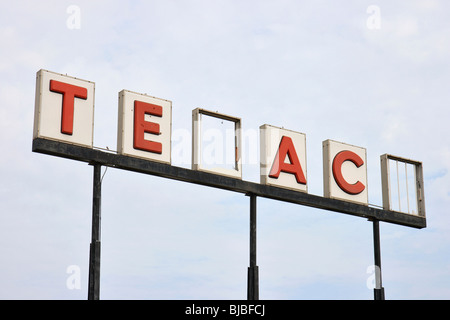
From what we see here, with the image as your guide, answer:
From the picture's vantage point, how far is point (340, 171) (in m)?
23.5

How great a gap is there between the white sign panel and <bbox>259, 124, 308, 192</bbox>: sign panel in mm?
3313

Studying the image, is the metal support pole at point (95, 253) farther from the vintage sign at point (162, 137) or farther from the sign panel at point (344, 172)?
the sign panel at point (344, 172)

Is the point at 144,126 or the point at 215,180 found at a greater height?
the point at 144,126

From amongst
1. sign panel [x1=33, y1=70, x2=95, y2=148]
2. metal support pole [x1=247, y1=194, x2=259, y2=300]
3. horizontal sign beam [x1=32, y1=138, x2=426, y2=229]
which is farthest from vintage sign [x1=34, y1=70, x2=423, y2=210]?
metal support pole [x1=247, y1=194, x2=259, y2=300]

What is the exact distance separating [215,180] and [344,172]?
5.13 meters

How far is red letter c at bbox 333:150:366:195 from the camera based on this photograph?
23.4 meters

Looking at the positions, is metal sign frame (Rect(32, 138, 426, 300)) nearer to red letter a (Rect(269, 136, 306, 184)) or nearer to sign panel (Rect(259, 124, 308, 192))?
sign panel (Rect(259, 124, 308, 192))

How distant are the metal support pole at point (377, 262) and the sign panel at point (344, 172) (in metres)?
0.95

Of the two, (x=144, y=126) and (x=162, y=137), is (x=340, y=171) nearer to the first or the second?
(x=162, y=137)

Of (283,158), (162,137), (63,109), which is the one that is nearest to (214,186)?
(162,137)

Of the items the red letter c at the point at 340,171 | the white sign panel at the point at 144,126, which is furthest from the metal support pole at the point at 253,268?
the red letter c at the point at 340,171

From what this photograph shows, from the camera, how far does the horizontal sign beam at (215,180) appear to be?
18062mm
